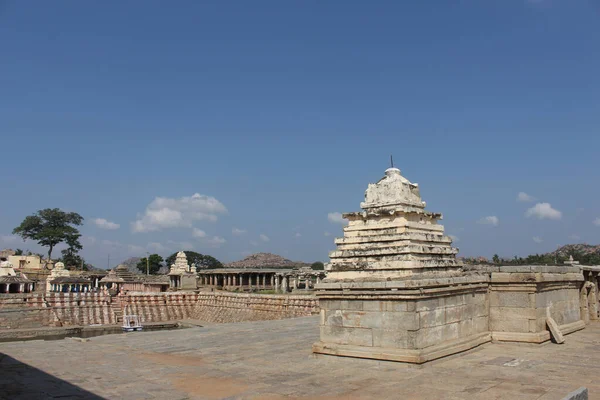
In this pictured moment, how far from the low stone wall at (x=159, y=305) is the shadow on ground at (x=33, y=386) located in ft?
87.8

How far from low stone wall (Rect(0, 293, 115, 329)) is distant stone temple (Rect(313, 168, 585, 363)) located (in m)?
26.6

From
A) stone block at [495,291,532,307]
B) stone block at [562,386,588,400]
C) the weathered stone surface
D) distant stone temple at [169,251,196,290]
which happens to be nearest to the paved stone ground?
the weathered stone surface

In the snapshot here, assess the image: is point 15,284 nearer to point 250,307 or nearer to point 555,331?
point 250,307

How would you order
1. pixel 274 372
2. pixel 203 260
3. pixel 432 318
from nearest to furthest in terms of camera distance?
1. pixel 274 372
2. pixel 432 318
3. pixel 203 260

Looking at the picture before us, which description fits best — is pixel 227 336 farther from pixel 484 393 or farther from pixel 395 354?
pixel 484 393

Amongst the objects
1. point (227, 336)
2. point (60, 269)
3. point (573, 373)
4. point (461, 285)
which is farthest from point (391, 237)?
point (60, 269)

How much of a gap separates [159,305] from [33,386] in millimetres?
29046

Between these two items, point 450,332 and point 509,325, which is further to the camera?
point 509,325

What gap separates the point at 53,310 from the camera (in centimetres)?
3234

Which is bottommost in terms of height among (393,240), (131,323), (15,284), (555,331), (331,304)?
(131,323)

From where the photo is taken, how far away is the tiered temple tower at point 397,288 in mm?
9266

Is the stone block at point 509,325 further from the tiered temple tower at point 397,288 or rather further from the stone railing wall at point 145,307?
the stone railing wall at point 145,307

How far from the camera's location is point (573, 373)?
8.22 metres

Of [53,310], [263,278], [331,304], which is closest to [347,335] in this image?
[331,304]
